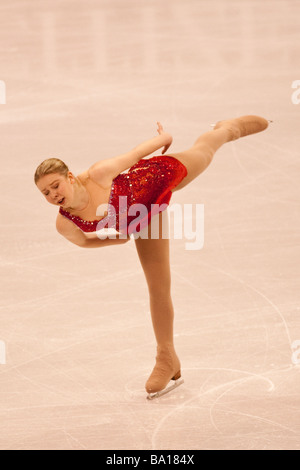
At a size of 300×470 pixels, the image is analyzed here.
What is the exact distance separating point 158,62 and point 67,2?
2881 millimetres

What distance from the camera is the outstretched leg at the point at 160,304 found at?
4.25 metres

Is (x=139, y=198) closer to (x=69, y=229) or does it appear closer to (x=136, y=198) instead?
(x=136, y=198)

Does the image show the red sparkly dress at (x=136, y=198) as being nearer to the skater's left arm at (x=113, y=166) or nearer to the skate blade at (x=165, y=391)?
the skater's left arm at (x=113, y=166)

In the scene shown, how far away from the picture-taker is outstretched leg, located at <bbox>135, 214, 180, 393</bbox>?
13.9ft

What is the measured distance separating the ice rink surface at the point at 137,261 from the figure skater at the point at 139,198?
0.22 metres

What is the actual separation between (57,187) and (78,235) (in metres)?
0.29

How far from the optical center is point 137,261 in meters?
5.67

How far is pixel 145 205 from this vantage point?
4.09 metres

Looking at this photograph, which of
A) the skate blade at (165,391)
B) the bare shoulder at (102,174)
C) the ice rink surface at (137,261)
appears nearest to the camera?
the bare shoulder at (102,174)

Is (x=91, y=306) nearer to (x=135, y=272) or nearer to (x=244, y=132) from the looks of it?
(x=135, y=272)

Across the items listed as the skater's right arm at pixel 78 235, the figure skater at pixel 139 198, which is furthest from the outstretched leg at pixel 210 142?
the skater's right arm at pixel 78 235

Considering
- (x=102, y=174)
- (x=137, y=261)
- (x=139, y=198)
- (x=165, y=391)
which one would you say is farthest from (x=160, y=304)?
(x=137, y=261)

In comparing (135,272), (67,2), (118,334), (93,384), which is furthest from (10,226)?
(67,2)

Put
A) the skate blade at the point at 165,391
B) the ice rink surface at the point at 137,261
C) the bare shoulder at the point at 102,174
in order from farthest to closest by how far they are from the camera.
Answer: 1. the skate blade at the point at 165,391
2. the ice rink surface at the point at 137,261
3. the bare shoulder at the point at 102,174
